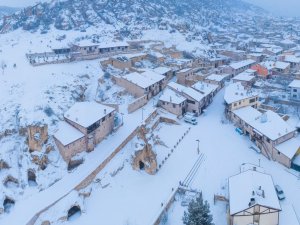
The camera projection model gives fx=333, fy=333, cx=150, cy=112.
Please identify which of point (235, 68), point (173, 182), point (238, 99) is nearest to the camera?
point (173, 182)

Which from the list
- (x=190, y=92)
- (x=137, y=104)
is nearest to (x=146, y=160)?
(x=137, y=104)

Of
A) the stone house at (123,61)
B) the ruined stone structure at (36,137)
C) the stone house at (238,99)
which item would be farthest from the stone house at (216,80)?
the ruined stone structure at (36,137)

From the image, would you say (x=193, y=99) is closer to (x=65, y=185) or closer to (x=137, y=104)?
(x=137, y=104)

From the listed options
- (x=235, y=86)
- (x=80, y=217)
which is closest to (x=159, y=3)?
(x=235, y=86)

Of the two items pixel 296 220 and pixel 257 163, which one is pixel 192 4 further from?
pixel 296 220

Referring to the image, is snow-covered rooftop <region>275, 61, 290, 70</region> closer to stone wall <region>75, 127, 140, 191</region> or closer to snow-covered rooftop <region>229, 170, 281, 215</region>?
stone wall <region>75, 127, 140, 191</region>
